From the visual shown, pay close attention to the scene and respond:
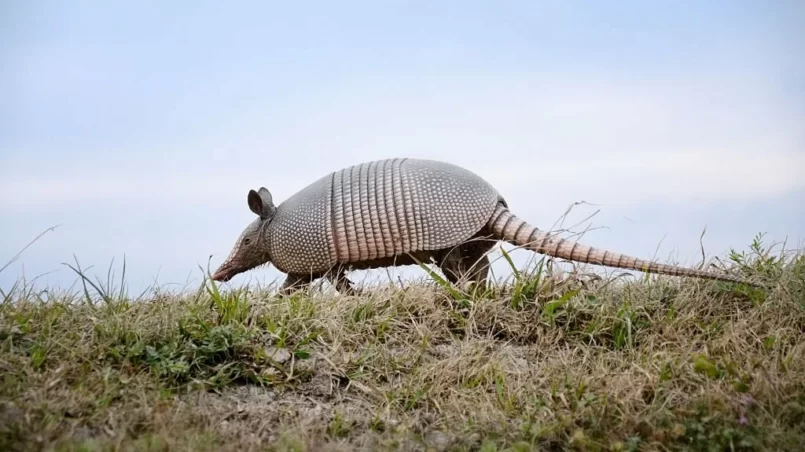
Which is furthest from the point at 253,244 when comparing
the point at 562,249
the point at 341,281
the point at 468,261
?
the point at 562,249

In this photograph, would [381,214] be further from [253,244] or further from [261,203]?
[253,244]

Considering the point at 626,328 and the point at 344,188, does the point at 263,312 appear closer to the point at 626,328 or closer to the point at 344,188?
the point at 344,188

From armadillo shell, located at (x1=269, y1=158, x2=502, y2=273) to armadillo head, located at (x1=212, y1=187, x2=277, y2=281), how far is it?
0.19 metres

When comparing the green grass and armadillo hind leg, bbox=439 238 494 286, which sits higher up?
armadillo hind leg, bbox=439 238 494 286

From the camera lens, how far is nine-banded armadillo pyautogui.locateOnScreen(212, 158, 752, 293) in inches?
→ 254

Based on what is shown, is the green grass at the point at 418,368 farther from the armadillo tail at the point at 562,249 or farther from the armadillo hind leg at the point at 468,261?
the armadillo hind leg at the point at 468,261

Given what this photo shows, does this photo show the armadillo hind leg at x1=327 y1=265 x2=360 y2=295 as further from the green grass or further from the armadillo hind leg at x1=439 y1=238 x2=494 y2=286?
the armadillo hind leg at x1=439 y1=238 x2=494 y2=286

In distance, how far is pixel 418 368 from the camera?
4.76 meters

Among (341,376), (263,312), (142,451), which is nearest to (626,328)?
(341,376)

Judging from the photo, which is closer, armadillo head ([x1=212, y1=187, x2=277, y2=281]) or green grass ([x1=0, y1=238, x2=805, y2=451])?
green grass ([x1=0, y1=238, x2=805, y2=451])

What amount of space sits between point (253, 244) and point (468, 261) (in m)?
2.10

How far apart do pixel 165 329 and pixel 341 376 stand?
1.10 meters

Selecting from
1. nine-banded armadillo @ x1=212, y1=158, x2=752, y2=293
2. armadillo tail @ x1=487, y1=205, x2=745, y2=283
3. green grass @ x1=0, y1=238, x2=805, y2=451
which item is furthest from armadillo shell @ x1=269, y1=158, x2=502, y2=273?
green grass @ x1=0, y1=238, x2=805, y2=451

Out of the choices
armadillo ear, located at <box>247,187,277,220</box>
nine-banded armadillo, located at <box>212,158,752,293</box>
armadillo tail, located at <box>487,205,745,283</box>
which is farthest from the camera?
armadillo ear, located at <box>247,187,277,220</box>
